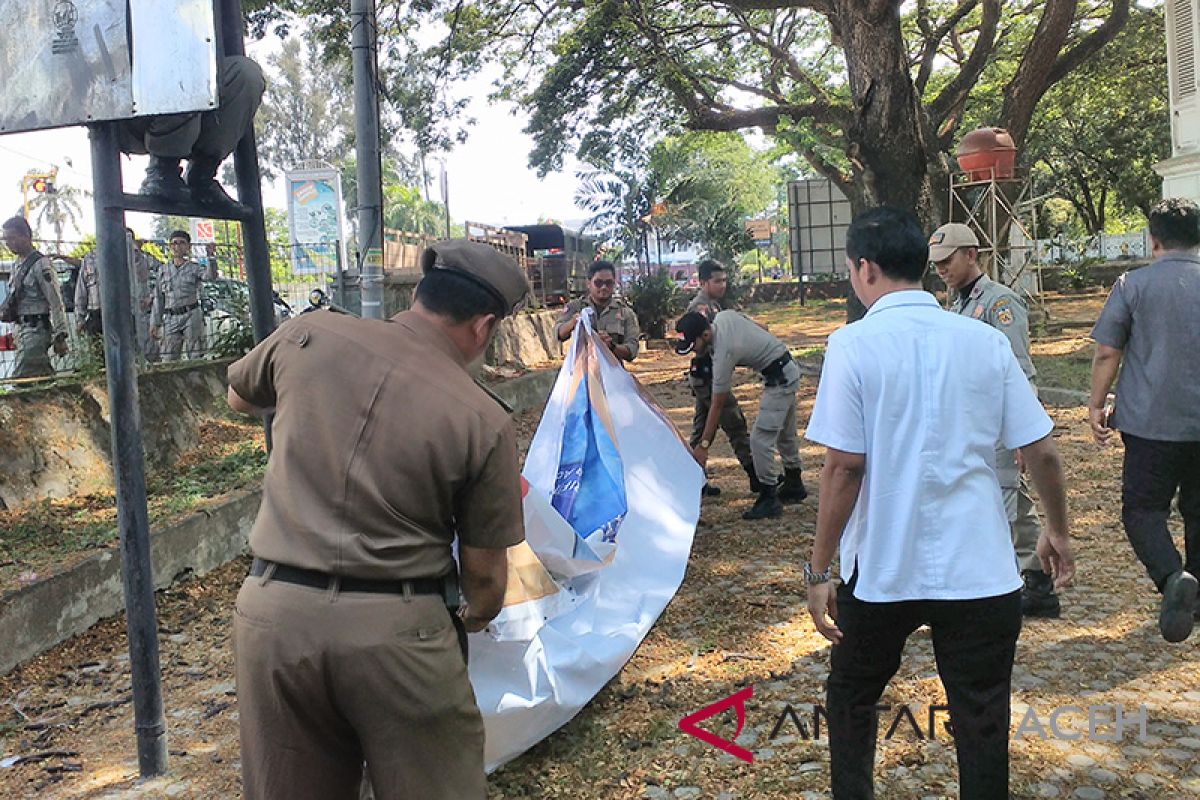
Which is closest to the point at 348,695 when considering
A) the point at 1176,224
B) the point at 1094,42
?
the point at 1176,224

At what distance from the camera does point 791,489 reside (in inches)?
278

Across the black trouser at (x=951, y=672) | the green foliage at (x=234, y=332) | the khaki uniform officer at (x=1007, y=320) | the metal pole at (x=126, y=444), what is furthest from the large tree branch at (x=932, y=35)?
the black trouser at (x=951, y=672)

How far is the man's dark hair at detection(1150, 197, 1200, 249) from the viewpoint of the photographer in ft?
13.3

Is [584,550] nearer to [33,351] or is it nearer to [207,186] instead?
[207,186]

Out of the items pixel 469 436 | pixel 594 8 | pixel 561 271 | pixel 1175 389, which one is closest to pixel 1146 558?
pixel 1175 389

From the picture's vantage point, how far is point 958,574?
7.65ft

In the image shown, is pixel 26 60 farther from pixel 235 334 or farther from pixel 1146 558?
→ pixel 235 334

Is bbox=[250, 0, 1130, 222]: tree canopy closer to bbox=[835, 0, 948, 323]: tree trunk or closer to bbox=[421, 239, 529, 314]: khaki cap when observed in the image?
bbox=[835, 0, 948, 323]: tree trunk

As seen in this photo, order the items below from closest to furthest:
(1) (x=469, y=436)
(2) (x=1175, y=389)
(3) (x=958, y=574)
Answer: (1) (x=469, y=436) → (3) (x=958, y=574) → (2) (x=1175, y=389)

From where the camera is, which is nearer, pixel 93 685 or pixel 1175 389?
pixel 1175 389

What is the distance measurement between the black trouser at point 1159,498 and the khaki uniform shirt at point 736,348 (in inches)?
106

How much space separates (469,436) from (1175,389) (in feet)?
10.8

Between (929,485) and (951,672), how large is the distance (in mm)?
480

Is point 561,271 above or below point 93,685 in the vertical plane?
above
